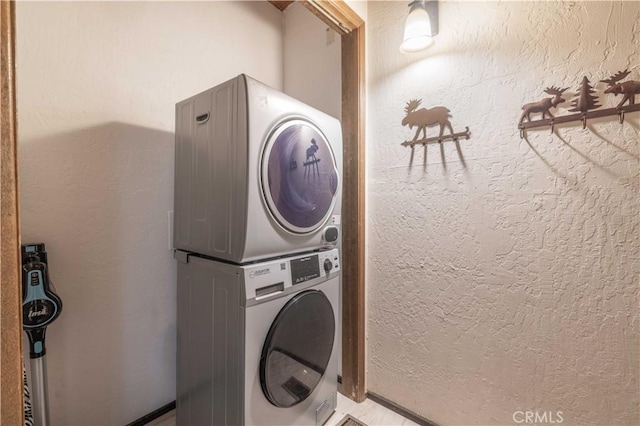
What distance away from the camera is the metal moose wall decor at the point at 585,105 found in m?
0.95

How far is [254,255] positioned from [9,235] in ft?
2.08

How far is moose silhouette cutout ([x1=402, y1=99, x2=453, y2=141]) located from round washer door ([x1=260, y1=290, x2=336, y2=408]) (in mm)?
951

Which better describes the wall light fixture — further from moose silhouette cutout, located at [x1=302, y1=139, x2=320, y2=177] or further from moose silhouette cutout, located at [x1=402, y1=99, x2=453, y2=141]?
moose silhouette cutout, located at [x1=302, y1=139, x2=320, y2=177]

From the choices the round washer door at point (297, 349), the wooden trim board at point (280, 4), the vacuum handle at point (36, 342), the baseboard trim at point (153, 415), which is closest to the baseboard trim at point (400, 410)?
the round washer door at point (297, 349)

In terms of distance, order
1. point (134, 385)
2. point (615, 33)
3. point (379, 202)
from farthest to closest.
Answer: point (379, 202), point (134, 385), point (615, 33)

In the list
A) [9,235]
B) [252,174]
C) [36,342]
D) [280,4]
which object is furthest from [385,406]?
[280,4]

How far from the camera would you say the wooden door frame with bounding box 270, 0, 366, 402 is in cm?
155

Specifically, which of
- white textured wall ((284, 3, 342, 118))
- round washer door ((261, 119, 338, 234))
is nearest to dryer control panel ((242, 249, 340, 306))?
round washer door ((261, 119, 338, 234))

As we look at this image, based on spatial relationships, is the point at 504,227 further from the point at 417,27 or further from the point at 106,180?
the point at 106,180

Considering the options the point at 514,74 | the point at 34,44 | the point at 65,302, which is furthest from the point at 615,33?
the point at 65,302

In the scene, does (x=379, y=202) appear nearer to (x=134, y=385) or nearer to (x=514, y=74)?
(x=514, y=74)

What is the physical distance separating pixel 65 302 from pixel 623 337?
2151 mm

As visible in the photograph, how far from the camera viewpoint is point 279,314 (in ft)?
3.54

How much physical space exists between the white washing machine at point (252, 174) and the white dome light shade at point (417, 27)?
20.5 inches
